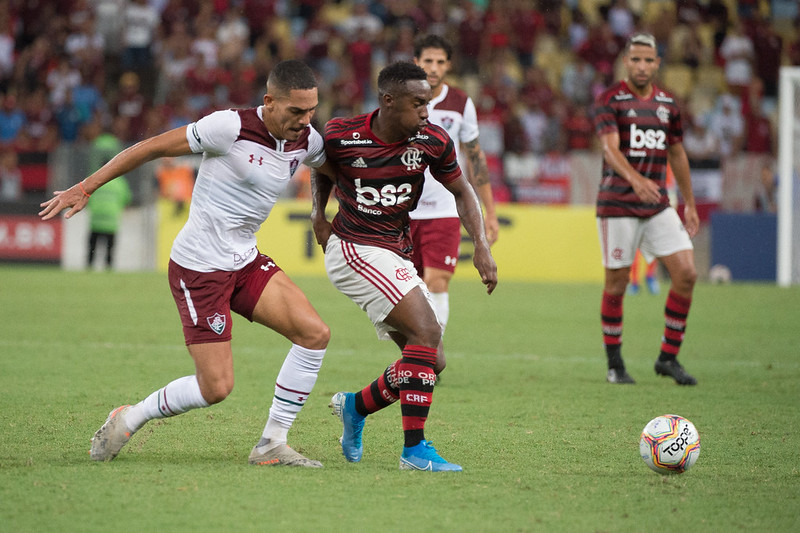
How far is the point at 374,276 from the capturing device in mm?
5246

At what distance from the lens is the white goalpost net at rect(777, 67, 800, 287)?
632 inches

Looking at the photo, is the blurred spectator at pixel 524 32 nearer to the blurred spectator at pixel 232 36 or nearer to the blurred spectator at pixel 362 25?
the blurred spectator at pixel 362 25

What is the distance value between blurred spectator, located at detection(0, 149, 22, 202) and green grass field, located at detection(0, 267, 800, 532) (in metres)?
7.97

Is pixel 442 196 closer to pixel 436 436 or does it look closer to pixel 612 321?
pixel 612 321

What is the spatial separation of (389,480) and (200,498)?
2.92ft

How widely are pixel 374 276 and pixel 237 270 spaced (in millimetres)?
672

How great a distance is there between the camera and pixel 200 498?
171 inches

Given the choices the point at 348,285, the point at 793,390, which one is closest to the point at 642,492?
the point at 348,285

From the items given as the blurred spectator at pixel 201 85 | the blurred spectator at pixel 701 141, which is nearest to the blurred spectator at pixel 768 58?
the blurred spectator at pixel 701 141

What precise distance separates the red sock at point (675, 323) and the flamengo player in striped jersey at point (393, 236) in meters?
3.19

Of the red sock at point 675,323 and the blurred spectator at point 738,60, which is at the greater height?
the blurred spectator at point 738,60

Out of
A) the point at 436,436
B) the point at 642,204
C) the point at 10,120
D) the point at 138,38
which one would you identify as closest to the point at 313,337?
the point at 436,436

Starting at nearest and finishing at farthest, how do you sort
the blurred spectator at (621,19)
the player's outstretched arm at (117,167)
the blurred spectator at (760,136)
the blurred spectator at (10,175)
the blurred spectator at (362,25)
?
the player's outstretched arm at (117,167)
the blurred spectator at (10,175)
the blurred spectator at (760,136)
the blurred spectator at (362,25)
the blurred spectator at (621,19)

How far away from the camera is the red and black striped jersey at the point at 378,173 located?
17.5 feet
